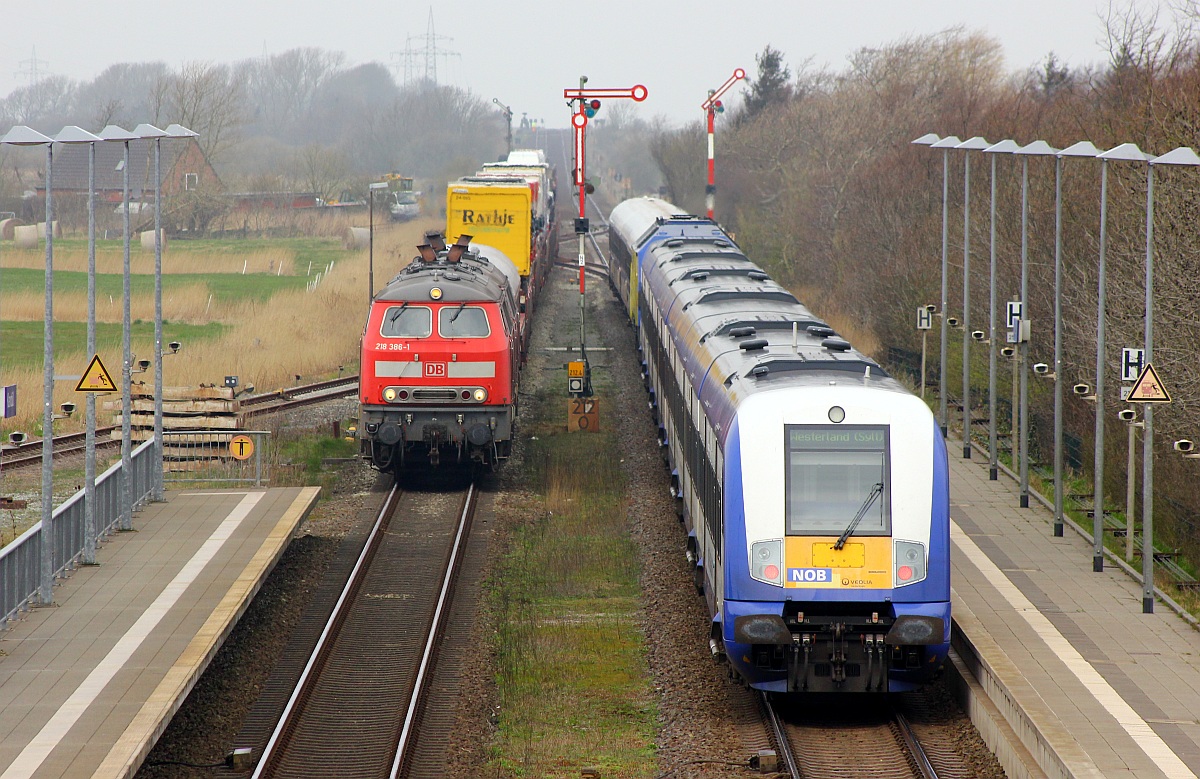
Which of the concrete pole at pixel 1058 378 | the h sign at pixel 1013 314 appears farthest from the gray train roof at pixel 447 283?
the concrete pole at pixel 1058 378

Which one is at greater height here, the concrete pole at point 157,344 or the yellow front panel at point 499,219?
the yellow front panel at point 499,219

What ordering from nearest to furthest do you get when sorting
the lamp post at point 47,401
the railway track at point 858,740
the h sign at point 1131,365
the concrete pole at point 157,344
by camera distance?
1. the railway track at point 858,740
2. the lamp post at point 47,401
3. the h sign at point 1131,365
4. the concrete pole at point 157,344

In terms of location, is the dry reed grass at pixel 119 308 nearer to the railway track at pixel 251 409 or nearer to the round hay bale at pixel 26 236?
the railway track at pixel 251 409

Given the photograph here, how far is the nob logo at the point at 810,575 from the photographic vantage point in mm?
11430

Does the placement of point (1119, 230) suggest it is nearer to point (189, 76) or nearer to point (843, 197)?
point (843, 197)

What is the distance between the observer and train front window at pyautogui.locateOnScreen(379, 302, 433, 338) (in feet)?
67.6

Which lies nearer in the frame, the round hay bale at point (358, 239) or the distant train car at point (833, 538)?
the distant train car at point (833, 538)

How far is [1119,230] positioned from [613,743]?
15749mm

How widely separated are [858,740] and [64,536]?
28.7 feet

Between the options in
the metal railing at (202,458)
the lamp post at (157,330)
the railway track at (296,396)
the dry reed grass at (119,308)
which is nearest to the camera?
the lamp post at (157,330)

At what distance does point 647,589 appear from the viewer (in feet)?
54.4

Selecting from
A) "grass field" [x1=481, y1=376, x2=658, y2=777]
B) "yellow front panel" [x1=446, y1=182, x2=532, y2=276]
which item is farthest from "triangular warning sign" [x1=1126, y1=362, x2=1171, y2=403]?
"yellow front panel" [x1=446, y1=182, x2=532, y2=276]

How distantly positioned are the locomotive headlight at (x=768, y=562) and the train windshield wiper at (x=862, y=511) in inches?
18.1

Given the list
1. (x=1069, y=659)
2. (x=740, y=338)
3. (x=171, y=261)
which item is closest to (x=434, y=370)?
(x=740, y=338)
